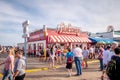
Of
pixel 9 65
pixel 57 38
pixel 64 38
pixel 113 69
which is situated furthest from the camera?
pixel 64 38

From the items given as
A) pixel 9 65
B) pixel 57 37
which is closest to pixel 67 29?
pixel 57 37

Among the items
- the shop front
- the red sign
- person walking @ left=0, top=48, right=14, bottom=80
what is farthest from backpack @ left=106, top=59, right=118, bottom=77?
the red sign

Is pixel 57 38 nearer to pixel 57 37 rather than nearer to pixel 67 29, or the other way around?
pixel 57 37

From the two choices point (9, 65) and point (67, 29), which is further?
point (67, 29)

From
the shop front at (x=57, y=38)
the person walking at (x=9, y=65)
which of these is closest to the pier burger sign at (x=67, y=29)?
the shop front at (x=57, y=38)

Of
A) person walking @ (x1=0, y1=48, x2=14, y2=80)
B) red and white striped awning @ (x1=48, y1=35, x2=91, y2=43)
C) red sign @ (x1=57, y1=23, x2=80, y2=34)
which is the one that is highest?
red sign @ (x1=57, y1=23, x2=80, y2=34)

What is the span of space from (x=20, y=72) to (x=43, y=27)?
82.8 ft

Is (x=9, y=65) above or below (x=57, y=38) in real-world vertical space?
below

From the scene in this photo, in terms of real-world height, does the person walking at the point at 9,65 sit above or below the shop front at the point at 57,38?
below

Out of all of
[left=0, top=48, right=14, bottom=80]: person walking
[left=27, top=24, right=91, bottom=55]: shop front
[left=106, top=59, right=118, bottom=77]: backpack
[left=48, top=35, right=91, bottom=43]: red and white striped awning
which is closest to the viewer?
[left=106, top=59, right=118, bottom=77]: backpack

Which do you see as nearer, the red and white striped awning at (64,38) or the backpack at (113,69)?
the backpack at (113,69)

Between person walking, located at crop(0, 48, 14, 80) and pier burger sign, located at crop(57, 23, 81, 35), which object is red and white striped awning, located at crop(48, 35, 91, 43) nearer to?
pier burger sign, located at crop(57, 23, 81, 35)

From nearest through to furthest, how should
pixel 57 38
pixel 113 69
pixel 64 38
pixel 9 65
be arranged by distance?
pixel 113 69
pixel 9 65
pixel 57 38
pixel 64 38

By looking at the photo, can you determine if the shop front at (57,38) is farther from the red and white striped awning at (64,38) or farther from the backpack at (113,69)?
the backpack at (113,69)
